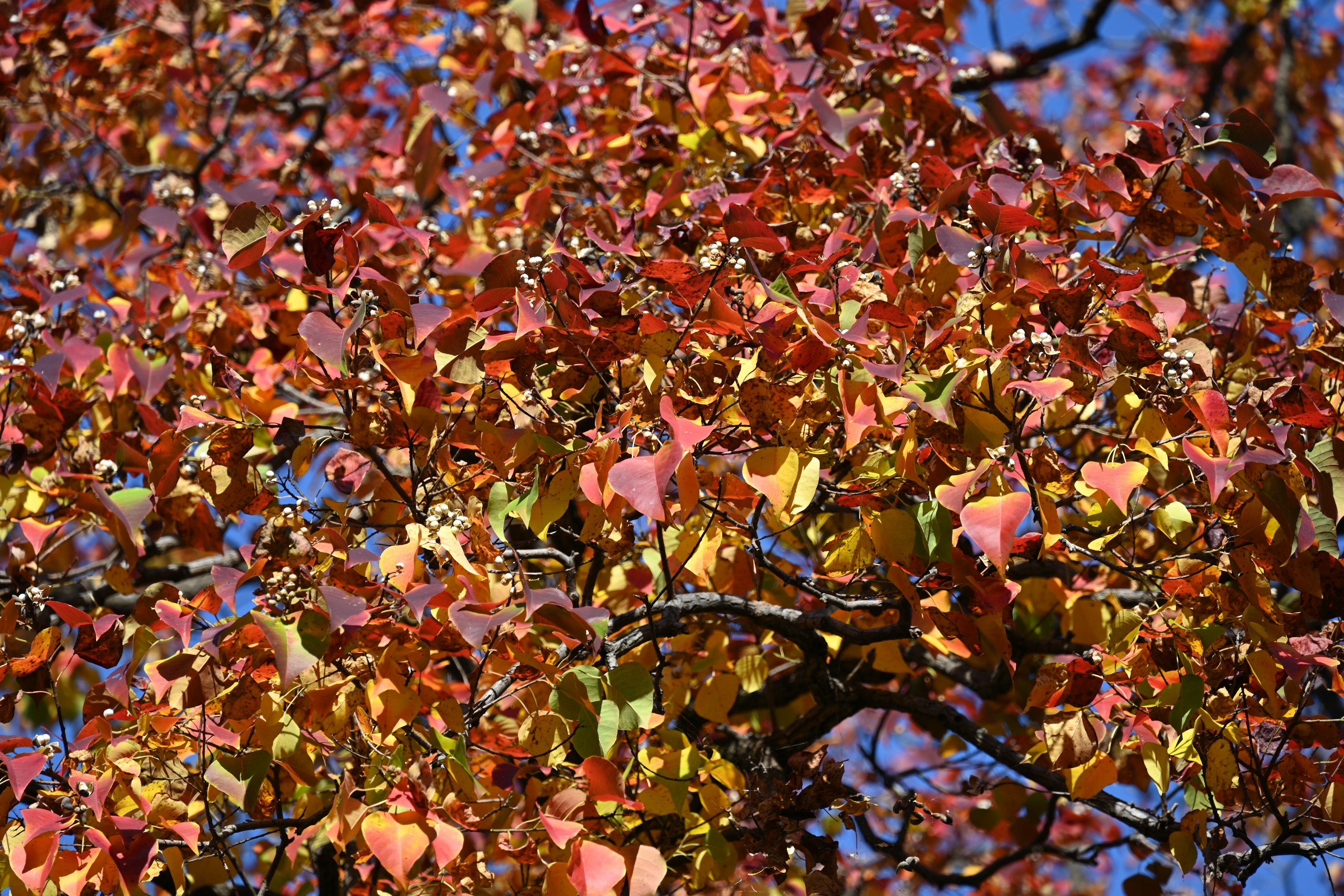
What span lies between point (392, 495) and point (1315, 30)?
24.7 feet

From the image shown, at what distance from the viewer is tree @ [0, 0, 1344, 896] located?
1772mm

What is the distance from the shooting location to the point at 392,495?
8.25ft

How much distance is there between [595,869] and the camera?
164 cm

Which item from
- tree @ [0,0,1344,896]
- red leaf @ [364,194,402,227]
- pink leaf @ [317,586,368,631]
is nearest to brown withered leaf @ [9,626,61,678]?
tree @ [0,0,1344,896]

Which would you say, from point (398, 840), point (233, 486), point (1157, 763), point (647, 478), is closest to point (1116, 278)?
point (1157, 763)

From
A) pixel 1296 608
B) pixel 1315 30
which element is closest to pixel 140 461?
pixel 1296 608

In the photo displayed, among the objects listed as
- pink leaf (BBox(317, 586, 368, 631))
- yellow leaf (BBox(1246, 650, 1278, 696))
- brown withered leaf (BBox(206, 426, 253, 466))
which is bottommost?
pink leaf (BBox(317, 586, 368, 631))

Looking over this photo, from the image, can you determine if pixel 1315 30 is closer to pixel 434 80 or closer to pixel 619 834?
pixel 434 80

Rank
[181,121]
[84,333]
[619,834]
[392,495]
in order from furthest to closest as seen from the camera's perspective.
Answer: [181,121]
[84,333]
[392,495]
[619,834]

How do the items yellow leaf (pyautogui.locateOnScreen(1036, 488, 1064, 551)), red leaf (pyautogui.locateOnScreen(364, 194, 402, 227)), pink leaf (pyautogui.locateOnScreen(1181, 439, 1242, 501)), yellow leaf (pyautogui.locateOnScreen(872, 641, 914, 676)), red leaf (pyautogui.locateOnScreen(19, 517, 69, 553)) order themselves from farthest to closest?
yellow leaf (pyautogui.locateOnScreen(872, 641, 914, 676)) → red leaf (pyautogui.locateOnScreen(19, 517, 69, 553)) → red leaf (pyautogui.locateOnScreen(364, 194, 402, 227)) → yellow leaf (pyautogui.locateOnScreen(1036, 488, 1064, 551)) → pink leaf (pyautogui.locateOnScreen(1181, 439, 1242, 501))

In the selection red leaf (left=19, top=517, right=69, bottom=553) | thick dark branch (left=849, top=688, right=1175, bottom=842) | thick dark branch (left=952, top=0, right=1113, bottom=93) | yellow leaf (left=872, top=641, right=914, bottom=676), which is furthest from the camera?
thick dark branch (left=952, top=0, right=1113, bottom=93)

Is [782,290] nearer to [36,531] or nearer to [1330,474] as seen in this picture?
[1330,474]

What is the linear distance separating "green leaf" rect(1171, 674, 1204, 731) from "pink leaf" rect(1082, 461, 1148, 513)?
31 cm

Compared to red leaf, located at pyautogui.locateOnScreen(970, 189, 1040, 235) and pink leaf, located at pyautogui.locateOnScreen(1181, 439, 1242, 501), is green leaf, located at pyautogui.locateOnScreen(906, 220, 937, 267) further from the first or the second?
pink leaf, located at pyautogui.locateOnScreen(1181, 439, 1242, 501)
